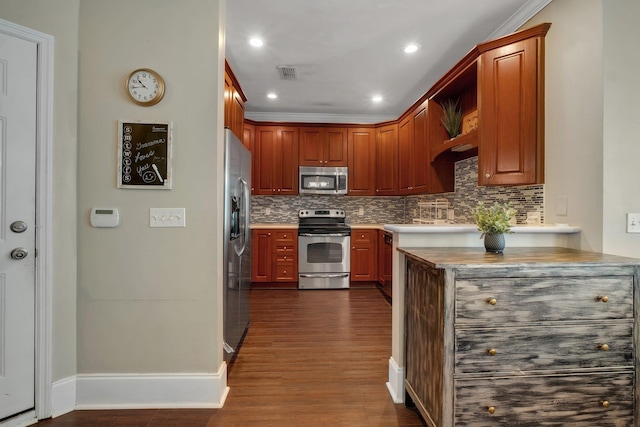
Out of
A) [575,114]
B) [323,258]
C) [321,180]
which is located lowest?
[323,258]

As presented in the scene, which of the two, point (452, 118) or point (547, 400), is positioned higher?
point (452, 118)

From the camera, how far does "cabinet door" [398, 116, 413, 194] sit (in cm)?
430

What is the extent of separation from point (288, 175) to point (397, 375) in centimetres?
357

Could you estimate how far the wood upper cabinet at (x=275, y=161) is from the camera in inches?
195

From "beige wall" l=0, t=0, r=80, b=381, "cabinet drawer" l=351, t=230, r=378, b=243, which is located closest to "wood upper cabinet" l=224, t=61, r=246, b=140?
"beige wall" l=0, t=0, r=80, b=381

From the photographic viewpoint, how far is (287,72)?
3566 mm

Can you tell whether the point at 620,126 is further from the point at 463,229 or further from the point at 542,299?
the point at 542,299

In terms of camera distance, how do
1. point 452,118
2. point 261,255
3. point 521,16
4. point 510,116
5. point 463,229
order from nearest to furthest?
1. point 463,229
2. point 510,116
3. point 521,16
4. point 452,118
5. point 261,255

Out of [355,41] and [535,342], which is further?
[355,41]

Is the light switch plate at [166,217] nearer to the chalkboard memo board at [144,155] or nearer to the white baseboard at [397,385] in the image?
the chalkboard memo board at [144,155]

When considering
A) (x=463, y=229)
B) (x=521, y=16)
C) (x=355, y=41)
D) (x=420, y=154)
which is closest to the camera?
(x=463, y=229)

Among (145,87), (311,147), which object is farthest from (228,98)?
(311,147)

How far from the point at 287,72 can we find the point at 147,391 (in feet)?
10.5

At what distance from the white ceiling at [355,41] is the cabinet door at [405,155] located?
0.40 m
